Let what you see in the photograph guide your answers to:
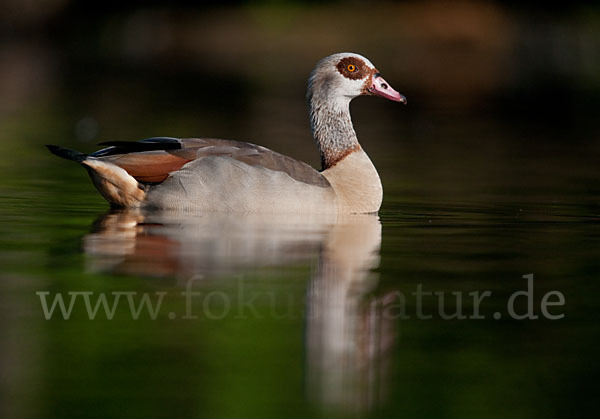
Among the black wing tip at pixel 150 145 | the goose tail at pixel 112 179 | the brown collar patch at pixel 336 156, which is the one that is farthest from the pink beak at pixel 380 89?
the goose tail at pixel 112 179

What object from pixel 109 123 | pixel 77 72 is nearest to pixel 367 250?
pixel 109 123

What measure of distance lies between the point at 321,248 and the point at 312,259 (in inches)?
21.5

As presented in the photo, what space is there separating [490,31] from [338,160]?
124 ft

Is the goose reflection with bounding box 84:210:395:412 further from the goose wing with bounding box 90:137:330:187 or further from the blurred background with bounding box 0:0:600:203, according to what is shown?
the blurred background with bounding box 0:0:600:203

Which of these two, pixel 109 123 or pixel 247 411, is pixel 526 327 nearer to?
pixel 247 411

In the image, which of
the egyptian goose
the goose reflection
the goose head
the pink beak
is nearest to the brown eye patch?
the goose head

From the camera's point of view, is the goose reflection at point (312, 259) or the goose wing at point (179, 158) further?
the goose wing at point (179, 158)

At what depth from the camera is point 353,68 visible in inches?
482

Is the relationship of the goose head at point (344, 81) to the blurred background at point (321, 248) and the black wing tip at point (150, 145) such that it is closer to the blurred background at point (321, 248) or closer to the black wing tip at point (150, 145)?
the blurred background at point (321, 248)

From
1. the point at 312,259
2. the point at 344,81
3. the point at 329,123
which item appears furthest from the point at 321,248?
the point at 344,81

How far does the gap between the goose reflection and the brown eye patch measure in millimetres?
1497

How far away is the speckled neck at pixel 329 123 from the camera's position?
12.2m

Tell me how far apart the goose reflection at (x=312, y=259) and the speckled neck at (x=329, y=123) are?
953 millimetres

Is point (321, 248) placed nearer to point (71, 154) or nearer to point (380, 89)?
point (71, 154)
